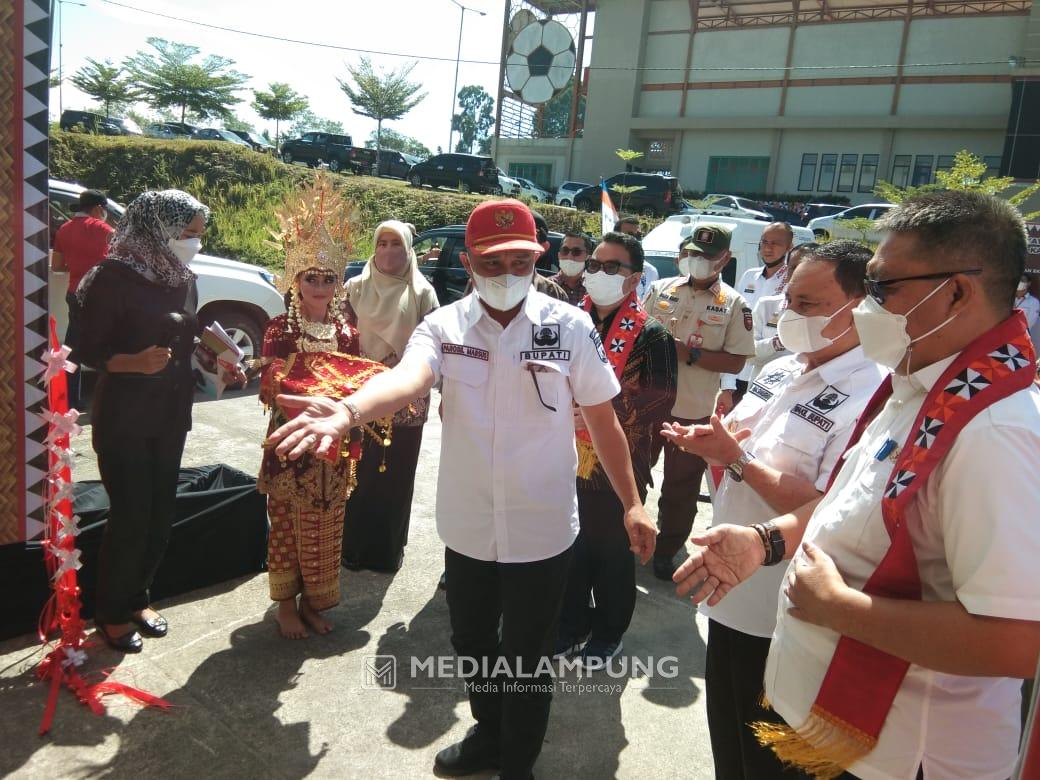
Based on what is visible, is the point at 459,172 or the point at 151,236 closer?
the point at 151,236

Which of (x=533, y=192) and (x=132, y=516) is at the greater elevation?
(x=533, y=192)

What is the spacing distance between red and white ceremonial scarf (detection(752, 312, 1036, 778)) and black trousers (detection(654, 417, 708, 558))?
285cm

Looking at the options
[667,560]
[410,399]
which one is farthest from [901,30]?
[410,399]

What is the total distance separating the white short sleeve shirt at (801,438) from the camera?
1978 millimetres

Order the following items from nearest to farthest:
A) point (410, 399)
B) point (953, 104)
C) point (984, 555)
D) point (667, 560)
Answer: point (984, 555) → point (410, 399) → point (667, 560) → point (953, 104)

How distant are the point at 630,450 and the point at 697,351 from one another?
4.19 ft

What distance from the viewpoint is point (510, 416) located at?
2.23 metres

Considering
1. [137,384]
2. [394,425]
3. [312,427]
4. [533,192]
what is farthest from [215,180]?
[312,427]

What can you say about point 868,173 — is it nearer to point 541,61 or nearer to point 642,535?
point 541,61

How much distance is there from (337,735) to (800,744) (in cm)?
180

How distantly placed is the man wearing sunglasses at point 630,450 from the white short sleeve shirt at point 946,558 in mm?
1577

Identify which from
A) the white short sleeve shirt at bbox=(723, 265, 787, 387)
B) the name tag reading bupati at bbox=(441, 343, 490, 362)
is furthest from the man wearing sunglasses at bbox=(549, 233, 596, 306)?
the name tag reading bupati at bbox=(441, 343, 490, 362)

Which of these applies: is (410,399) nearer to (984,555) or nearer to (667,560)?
(984,555)

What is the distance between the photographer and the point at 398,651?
323 centimetres
